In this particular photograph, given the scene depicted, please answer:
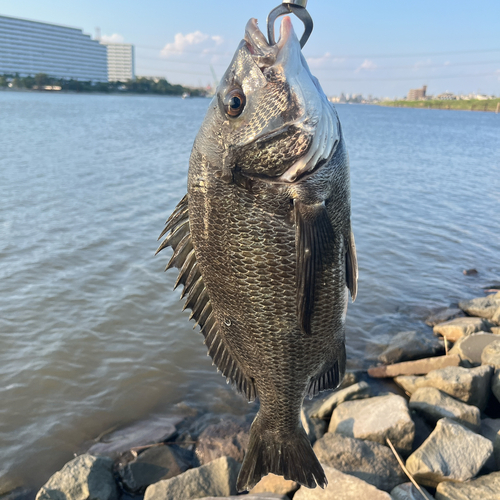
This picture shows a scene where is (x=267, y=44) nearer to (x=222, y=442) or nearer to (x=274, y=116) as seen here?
(x=274, y=116)

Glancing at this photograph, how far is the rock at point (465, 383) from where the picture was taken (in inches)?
213

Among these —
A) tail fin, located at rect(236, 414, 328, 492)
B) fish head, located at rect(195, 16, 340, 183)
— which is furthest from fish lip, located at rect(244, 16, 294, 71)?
tail fin, located at rect(236, 414, 328, 492)

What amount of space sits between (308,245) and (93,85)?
12715 centimetres

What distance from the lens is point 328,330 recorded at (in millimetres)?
2389

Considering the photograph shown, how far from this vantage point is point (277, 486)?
13.6 ft

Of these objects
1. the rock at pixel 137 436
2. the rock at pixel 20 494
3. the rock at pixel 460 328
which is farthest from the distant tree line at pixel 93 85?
the rock at pixel 20 494

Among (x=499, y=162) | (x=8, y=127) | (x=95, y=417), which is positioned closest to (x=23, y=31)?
(x=8, y=127)

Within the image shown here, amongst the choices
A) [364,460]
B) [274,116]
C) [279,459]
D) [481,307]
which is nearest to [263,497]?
[364,460]

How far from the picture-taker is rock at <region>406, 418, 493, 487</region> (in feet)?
13.6

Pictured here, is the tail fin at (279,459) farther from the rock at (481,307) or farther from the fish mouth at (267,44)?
the rock at (481,307)

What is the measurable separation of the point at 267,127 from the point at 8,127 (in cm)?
3342

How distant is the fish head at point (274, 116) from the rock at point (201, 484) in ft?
11.2

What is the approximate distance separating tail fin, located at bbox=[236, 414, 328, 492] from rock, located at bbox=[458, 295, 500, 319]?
7192mm

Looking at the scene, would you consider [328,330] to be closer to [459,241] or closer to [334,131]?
[334,131]
